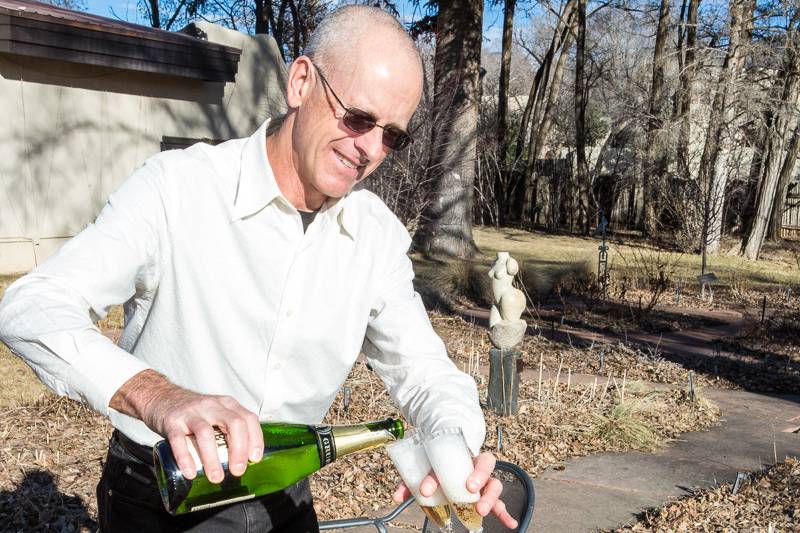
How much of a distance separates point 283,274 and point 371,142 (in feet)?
1.23

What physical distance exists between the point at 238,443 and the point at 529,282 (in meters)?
11.1

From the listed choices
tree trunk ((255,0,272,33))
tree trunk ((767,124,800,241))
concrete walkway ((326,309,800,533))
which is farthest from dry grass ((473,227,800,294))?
tree trunk ((255,0,272,33))

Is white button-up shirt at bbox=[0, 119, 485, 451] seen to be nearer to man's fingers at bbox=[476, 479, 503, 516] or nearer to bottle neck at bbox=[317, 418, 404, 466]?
bottle neck at bbox=[317, 418, 404, 466]

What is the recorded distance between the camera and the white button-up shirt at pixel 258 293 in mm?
1809

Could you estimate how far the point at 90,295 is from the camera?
157 centimetres

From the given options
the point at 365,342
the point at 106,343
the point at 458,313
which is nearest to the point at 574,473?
the point at 365,342

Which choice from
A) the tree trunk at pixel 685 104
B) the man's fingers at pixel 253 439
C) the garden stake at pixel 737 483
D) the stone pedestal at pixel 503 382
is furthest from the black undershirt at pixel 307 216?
the tree trunk at pixel 685 104

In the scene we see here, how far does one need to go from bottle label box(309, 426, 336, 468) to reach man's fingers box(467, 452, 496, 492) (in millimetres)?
446

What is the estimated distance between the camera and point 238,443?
1188 millimetres

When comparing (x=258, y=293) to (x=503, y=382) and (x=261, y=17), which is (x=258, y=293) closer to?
(x=503, y=382)

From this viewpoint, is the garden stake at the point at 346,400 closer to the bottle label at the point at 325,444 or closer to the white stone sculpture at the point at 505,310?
the white stone sculpture at the point at 505,310

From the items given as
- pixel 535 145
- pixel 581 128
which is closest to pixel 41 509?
pixel 581 128

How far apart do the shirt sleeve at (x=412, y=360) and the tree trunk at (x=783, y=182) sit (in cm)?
1852

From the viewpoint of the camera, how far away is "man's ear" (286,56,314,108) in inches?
77.5
